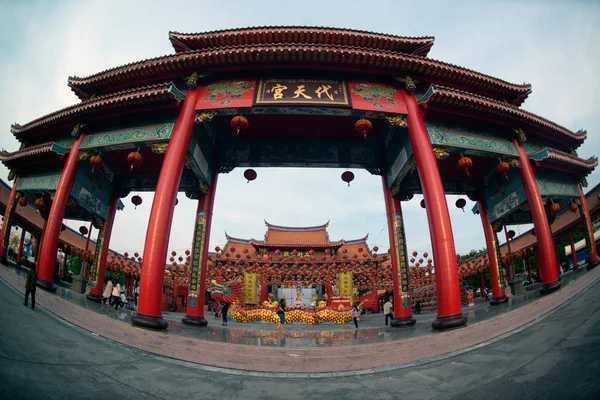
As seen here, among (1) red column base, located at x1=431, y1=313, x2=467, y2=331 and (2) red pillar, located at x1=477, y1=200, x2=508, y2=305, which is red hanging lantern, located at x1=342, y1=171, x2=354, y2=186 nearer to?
(2) red pillar, located at x1=477, y1=200, x2=508, y2=305

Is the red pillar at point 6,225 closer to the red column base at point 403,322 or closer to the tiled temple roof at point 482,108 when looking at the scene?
the red column base at point 403,322

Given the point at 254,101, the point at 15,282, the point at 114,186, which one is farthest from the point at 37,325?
the point at 114,186

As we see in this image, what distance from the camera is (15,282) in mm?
8969

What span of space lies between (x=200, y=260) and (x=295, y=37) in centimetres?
953

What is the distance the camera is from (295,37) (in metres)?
11.1

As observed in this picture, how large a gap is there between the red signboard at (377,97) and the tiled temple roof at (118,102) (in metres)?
6.33

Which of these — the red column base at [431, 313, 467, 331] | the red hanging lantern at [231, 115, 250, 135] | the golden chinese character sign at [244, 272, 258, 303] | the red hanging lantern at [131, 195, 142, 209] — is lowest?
the golden chinese character sign at [244, 272, 258, 303]

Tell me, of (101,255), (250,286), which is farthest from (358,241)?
(101,255)

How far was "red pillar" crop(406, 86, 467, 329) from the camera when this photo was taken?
26.3ft

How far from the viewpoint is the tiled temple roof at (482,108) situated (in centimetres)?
1030

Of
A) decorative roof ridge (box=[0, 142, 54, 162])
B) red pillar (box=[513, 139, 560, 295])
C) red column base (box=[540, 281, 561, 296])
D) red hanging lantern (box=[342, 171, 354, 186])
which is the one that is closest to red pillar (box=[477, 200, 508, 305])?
red pillar (box=[513, 139, 560, 295])

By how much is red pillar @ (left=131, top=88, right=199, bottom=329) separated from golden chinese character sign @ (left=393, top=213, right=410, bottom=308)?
29.2 feet

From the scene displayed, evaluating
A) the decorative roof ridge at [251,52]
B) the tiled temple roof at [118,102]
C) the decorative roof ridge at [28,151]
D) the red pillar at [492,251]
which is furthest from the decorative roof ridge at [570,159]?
the decorative roof ridge at [28,151]

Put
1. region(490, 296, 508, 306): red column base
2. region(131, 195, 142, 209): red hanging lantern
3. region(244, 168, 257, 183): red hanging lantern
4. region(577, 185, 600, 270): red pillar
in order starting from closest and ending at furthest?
region(577, 185, 600, 270): red pillar, region(490, 296, 508, 306): red column base, region(244, 168, 257, 183): red hanging lantern, region(131, 195, 142, 209): red hanging lantern
